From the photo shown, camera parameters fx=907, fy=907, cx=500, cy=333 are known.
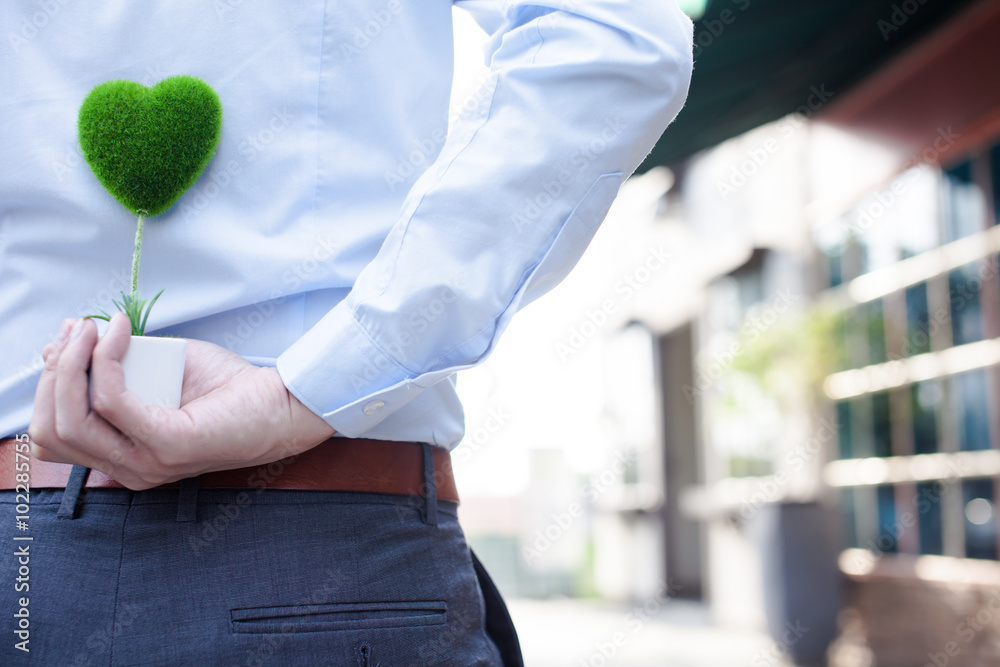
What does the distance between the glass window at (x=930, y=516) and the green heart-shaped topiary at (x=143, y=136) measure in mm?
5237

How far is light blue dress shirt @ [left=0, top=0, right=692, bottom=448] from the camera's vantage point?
2.88 feet

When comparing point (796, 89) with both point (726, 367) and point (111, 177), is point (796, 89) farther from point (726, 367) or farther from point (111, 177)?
point (111, 177)

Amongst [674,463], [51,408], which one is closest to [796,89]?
[51,408]

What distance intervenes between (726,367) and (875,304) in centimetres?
187

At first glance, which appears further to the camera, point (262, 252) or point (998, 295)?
point (998, 295)

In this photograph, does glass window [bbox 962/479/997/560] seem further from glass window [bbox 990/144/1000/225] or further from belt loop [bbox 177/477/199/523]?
belt loop [bbox 177/477/199/523]

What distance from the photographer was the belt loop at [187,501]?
86cm

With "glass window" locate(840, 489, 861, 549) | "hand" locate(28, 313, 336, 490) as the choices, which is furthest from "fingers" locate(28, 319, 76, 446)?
"glass window" locate(840, 489, 861, 549)

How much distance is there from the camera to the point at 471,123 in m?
0.92

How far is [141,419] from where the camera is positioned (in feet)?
2.40

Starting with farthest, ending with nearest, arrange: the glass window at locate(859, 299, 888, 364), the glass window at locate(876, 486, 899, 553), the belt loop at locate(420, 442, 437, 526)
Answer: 1. the glass window at locate(859, 299, 888, 364)
2. the glass window at locate(876, 486, 899, 553)
3. the belt loop at locate(420, 442, 437, 526)

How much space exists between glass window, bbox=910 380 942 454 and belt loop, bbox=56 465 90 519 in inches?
208

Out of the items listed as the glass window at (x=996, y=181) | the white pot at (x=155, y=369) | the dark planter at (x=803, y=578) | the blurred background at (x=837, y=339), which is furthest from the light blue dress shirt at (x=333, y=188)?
the dark planter at (x=803, y=578)

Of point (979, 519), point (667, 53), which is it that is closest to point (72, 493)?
point (667, 53)
